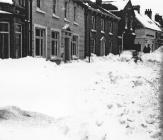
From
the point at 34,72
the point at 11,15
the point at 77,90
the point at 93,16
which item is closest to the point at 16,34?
the point at 11,15

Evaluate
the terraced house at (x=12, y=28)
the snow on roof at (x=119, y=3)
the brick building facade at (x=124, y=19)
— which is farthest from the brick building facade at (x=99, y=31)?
the terraced house at (x=12, y=28)

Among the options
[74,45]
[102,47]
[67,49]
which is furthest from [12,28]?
[102,47]

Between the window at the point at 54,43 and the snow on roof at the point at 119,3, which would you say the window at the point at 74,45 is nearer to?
the window at the point at 54,43

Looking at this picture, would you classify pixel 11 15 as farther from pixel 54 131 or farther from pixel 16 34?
pixel 54 131

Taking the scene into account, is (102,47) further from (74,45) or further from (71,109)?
(71,109)

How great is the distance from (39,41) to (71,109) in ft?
41.9

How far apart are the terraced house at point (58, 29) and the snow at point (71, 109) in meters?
8.34

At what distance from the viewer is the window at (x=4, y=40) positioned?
1582 centimetres

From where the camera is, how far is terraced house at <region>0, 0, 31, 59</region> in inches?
615

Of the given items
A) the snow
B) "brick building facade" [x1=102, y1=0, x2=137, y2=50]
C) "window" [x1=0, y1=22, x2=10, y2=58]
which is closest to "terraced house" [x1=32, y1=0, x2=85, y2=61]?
"window" [x1=0, y1=22, x2=10, y2=58]

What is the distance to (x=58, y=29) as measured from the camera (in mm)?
23234

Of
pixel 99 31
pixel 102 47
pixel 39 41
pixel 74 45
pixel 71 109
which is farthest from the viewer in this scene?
pixel 102 47

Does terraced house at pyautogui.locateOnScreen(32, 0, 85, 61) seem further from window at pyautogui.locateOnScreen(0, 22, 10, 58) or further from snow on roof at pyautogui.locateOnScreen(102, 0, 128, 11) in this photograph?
snow on roof at pyautogui.locateOnScreen(102, 0, 128, 11)

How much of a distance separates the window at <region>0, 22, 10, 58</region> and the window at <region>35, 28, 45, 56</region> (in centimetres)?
379
